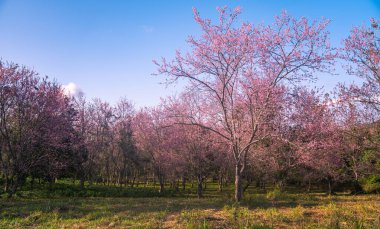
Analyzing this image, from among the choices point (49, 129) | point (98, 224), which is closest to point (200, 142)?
point (49, 129)

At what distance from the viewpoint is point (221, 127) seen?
17000mm

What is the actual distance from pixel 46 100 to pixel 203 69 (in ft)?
34.6

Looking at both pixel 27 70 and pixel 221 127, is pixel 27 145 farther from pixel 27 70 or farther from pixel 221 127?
pixel 221 127

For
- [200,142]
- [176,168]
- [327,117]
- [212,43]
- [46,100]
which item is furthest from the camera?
[176,168]

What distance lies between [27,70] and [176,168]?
15.3 meters

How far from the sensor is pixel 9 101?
1669 cm

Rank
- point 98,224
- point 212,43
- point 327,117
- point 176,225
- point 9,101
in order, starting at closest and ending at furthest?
1. point 176,225
2. point 98,224
3. point 212,43
4. point 9,101
5. point 327,117

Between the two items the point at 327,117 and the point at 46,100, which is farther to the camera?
the point at 327,117

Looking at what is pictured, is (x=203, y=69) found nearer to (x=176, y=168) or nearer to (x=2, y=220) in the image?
(x=2, y=220)

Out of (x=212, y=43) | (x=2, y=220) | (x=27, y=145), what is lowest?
(x=2, y=220)

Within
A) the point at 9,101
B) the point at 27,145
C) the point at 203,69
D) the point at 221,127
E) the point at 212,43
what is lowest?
the point at 27,145

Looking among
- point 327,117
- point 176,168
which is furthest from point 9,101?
point 327,117

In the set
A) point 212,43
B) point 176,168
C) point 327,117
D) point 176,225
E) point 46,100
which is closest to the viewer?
point 176,225

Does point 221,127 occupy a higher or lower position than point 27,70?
lower
